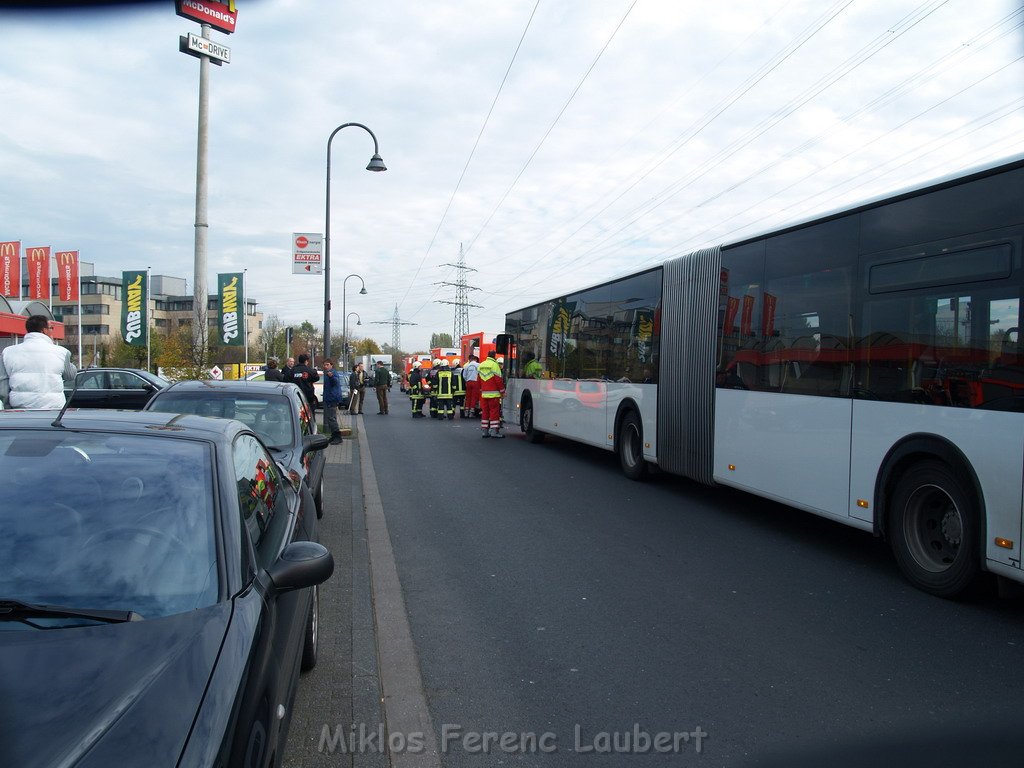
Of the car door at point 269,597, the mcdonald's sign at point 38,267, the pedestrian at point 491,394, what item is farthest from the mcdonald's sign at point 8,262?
the car door at point 269,597

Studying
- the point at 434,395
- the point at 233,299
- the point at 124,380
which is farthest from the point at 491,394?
the point at 233,299

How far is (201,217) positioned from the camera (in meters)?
19.3

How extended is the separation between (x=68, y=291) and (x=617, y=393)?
3145cm

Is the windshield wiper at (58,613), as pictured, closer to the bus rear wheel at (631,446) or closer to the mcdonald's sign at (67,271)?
the bus rear wheel at (631,446)

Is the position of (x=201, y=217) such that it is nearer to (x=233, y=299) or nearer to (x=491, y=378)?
(x=491, y=378)

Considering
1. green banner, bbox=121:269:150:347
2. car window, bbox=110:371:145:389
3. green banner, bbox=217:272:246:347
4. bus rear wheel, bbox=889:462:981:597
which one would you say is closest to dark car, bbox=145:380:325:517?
bus rear wheel, bbox=889:462:981:597

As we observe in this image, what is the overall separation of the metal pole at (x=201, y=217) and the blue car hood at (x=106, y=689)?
58.1 feet

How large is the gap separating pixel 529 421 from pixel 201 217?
9.65 meters

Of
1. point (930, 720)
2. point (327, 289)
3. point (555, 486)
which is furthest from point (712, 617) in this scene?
point (327, 289)

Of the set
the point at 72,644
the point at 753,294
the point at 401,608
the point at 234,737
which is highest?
the point at 753,294

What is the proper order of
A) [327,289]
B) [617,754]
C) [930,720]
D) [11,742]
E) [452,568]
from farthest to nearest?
[327,289]
[452,568]
[930,720]
[617,754]
[11,742]

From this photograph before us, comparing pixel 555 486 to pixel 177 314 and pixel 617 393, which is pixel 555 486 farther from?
pixel 177 314

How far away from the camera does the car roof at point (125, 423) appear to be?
11.0 ft

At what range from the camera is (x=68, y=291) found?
34719mm
